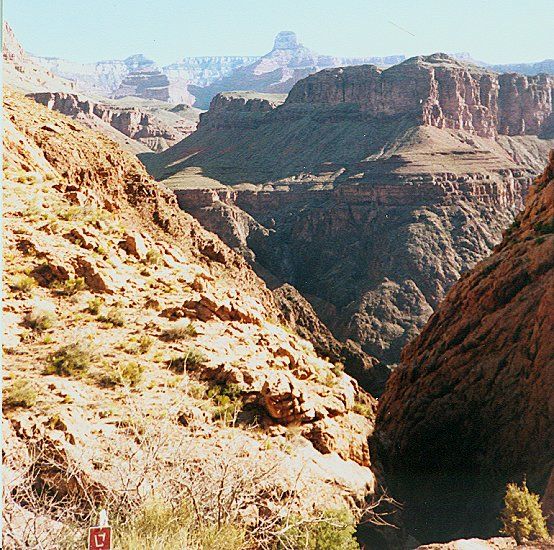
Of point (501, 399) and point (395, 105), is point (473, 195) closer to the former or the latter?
point (395, 105)

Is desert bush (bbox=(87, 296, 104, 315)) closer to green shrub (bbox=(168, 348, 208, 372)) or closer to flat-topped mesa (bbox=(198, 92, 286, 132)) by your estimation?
green shrub (bbox=(168, 348, 208, 372))

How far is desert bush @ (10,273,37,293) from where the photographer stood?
11.6 metres

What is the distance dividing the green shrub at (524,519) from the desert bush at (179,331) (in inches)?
337

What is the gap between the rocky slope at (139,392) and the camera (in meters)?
7.43

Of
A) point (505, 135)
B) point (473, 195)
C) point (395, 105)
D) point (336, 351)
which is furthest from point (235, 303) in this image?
point (505, 135)

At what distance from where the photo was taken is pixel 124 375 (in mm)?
10305

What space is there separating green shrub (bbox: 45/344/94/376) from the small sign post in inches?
199

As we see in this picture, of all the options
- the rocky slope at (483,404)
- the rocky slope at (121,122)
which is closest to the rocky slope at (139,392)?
the rocky slope at (483,404)

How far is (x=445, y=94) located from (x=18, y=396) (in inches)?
4693

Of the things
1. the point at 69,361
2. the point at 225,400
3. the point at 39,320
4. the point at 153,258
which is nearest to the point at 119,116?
the point at 153,258

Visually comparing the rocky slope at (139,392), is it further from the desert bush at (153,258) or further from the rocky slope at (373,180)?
the rocky slope at (373,180)

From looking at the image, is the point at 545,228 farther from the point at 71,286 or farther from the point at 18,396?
the point at 18,396

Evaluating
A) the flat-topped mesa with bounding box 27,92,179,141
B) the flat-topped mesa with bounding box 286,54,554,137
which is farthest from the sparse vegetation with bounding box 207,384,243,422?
the flat-topped mesa with bounding box 27,92,179,141

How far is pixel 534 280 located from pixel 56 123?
1906 centimetres
